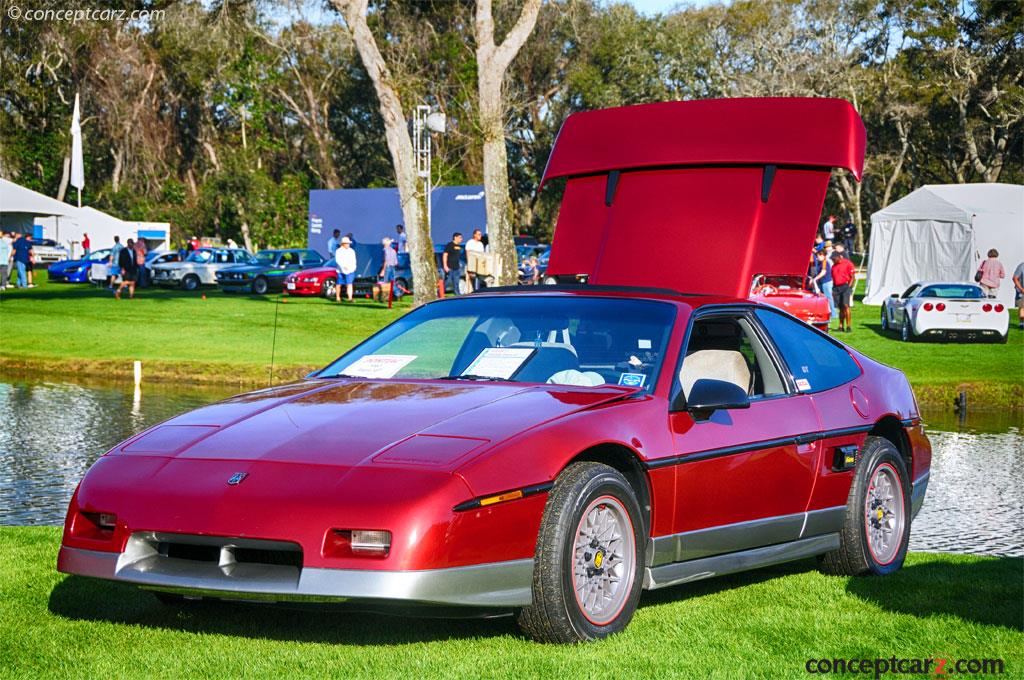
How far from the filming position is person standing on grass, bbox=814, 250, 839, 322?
31516 mm

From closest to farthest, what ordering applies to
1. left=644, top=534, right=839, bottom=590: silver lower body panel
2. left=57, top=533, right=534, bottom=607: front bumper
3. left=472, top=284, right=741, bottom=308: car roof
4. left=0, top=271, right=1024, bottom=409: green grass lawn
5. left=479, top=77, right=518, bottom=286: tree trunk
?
left=57, top=533, right=534, bottom=607: front bumper → left=644, top=534, right=839, bottom=590: silver lower body panel → left=472, top=284, right=741, bottom=308: car roof → left=0, top=271, right=1024, bottom=409: green grass lawn → left=479, top=77, right=518, bottom=286: tree trunk

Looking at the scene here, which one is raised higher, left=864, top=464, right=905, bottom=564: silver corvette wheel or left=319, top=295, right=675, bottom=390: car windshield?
left=319, top=295, right=675, bottom=390: car windshield

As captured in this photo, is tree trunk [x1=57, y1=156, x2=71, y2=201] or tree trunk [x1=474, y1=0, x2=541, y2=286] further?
tree trunk [x1=57, y1=156, x2=71, y2=201]

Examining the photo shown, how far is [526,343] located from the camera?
6.30m

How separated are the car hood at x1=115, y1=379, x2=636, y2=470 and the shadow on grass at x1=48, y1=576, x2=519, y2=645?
2.01ft

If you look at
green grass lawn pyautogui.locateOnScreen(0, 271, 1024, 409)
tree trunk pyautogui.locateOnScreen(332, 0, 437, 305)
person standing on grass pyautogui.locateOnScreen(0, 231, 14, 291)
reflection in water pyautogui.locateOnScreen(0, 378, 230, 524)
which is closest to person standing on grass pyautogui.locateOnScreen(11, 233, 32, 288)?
person standing on grass pyautogui.locateOnScreen(0, 231, 14, 291)

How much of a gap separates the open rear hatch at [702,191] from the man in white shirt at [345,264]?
24834 millimetres

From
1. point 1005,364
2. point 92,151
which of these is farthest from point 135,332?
point 92,151

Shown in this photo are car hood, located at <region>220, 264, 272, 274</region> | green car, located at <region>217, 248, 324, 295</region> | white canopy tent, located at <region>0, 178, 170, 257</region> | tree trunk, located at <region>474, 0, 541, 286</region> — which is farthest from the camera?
white canopy tent, located at <region>0, 178, 170, 257</region>

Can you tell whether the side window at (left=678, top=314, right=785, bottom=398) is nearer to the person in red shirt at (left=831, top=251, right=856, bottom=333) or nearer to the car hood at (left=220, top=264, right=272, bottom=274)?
the person in red shirt at (left=831, top=251, right=856, bottom=333)

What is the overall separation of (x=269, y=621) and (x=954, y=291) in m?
25.9

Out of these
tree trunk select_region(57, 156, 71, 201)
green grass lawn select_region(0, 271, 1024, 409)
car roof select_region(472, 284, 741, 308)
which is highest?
tree trunk select_region(57, 156, 71, 201)

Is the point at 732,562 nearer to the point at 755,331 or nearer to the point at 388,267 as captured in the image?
the point at 755,331

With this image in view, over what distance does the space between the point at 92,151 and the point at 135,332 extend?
153ft
